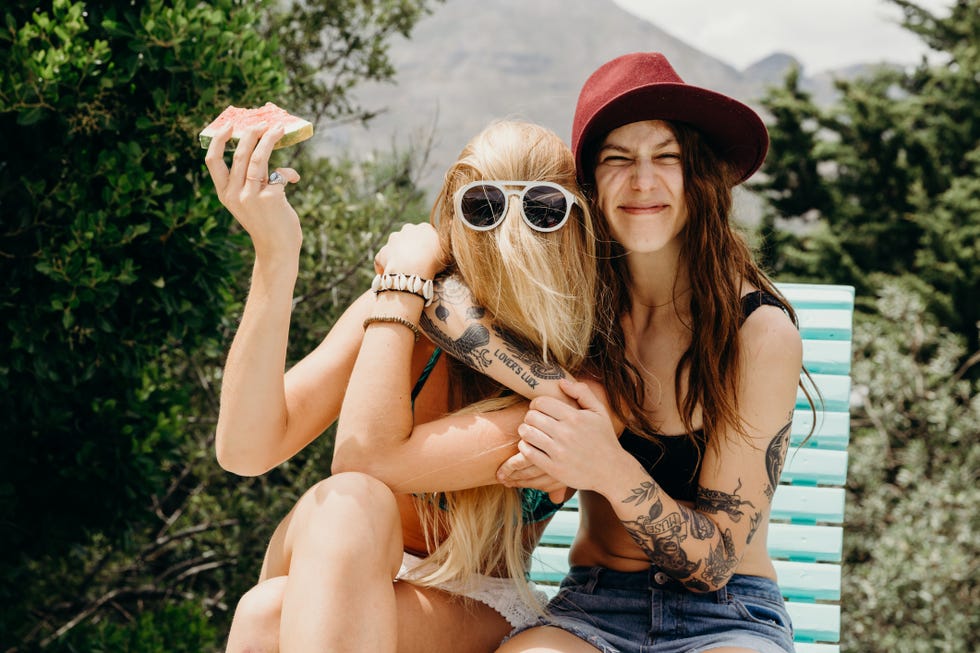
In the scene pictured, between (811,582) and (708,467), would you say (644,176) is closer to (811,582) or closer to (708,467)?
(708,467)

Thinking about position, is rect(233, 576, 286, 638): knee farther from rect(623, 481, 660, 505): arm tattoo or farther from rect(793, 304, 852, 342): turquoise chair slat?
rect(793, 304, 852, 342): turquoise chair slat

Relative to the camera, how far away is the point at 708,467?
2557 mm

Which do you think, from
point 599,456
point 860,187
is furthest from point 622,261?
point 860,187

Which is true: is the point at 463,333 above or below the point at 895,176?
below

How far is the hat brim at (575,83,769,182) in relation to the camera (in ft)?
8.08

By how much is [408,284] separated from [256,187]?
0.43m

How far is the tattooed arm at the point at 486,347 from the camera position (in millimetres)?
2486

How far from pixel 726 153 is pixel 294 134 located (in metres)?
1.15

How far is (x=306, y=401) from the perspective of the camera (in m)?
2.63

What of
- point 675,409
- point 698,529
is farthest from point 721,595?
point 675,409

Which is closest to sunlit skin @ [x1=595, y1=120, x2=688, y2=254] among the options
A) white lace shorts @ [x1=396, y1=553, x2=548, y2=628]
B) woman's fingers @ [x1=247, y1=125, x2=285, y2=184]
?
woman's fingers @ [x1=247, y1=125, x2=285, y2=184]

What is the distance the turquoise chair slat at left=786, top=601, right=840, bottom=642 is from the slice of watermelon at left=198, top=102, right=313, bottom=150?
2.43 meters

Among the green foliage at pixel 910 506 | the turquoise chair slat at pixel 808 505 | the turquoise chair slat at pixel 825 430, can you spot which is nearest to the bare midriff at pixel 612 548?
the turquoise chair slat at pixel 808 505

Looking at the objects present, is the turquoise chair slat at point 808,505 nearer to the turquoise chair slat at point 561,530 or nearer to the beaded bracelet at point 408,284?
the turquoise chair slat at point 561,530
